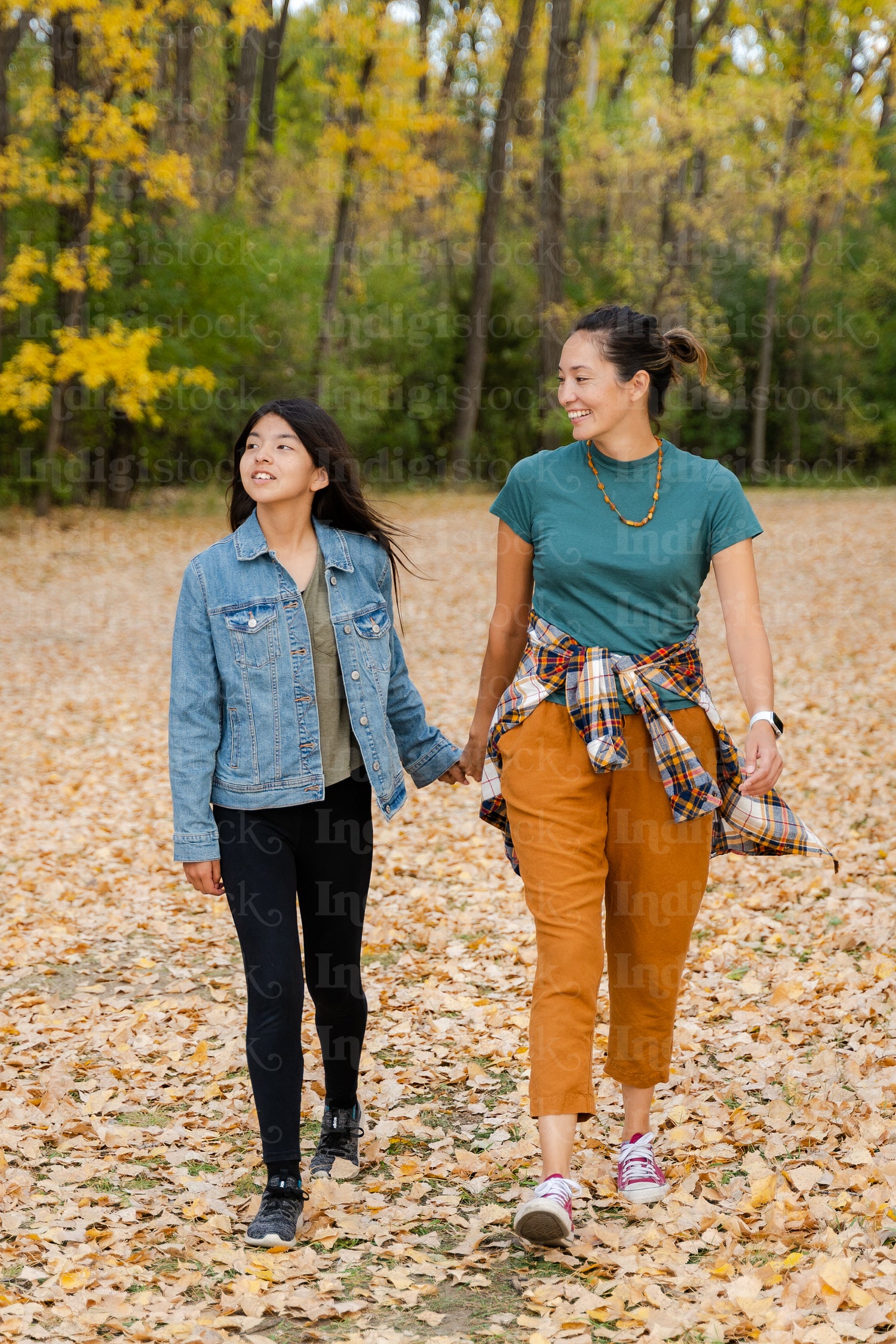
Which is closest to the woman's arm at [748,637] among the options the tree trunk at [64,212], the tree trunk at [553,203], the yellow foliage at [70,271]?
the yellow foliage at [70,271]

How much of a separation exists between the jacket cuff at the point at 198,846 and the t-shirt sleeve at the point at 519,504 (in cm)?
107

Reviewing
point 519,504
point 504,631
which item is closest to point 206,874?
point 504,631

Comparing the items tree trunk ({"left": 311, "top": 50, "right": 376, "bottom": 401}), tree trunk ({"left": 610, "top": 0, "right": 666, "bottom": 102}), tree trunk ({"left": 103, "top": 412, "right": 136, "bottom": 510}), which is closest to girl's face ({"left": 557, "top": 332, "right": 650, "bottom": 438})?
tree trunk ({"left": 103, "top": 412, "right": 136, "bottom": 510})

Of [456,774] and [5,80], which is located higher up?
[5,80]

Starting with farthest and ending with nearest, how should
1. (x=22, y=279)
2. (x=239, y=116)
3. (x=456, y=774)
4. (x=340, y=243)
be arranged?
(x=239, y=116) < (x=340, y=243) < (x=22, y=279) < (x=456, y=774)

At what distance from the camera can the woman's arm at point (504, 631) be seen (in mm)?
3445

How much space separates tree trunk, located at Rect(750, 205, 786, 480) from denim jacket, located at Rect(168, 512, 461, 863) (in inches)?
1102

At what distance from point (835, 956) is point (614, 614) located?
2.71 metres

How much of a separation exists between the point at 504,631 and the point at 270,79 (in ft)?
95.4

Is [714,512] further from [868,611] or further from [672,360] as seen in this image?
[868,611]

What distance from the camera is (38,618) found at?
15773 mm

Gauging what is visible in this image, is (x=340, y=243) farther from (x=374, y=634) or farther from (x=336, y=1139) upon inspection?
(x=336, y=1139)

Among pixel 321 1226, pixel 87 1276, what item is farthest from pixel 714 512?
pixel 87 1276

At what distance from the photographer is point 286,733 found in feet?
11.0
